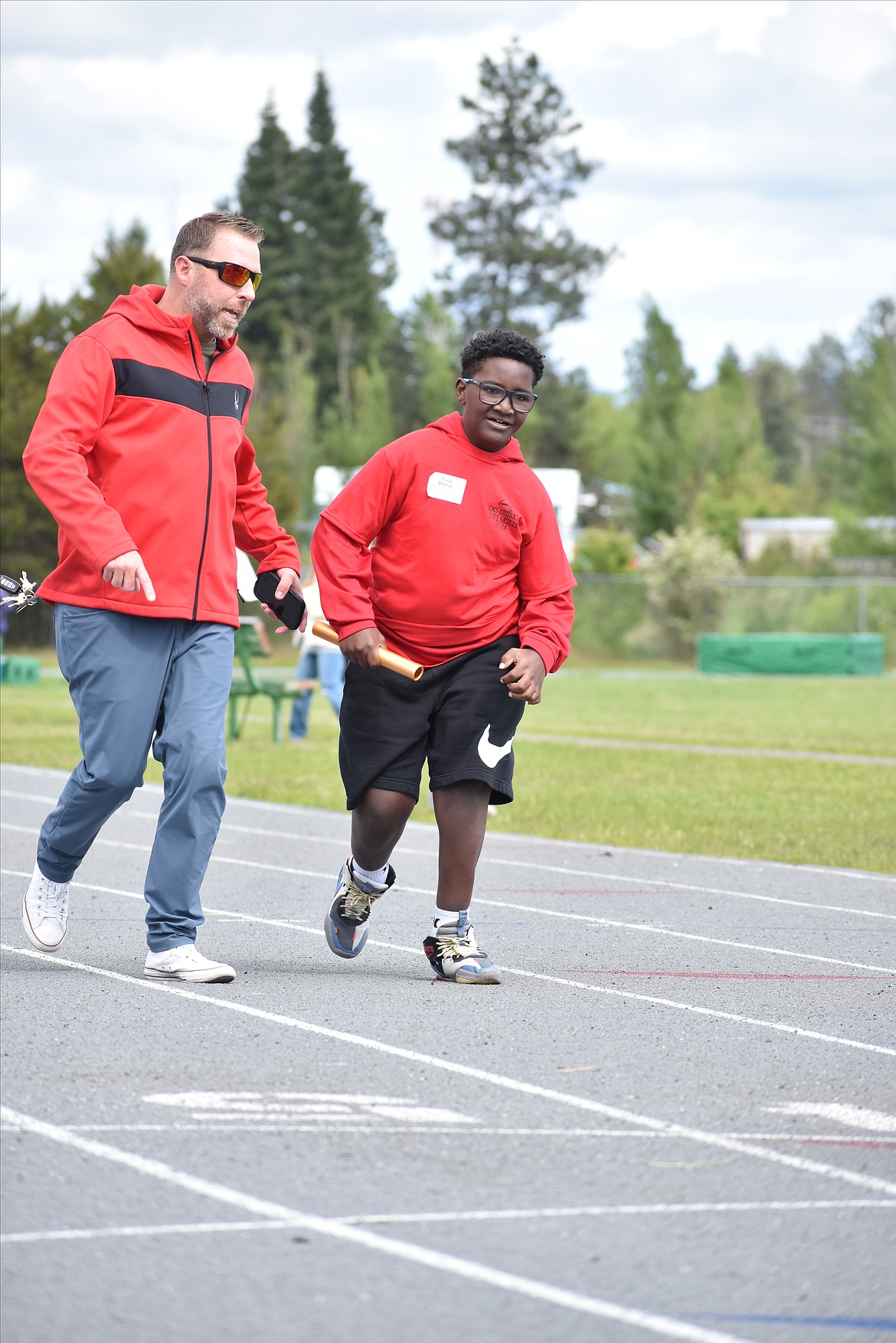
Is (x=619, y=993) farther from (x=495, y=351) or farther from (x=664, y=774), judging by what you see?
(x=664, y=774)

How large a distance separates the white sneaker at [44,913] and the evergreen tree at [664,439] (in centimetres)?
6651

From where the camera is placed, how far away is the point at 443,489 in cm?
592

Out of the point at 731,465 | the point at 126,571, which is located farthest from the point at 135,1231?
the point at 731,465

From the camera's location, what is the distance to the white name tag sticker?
5.91 metres

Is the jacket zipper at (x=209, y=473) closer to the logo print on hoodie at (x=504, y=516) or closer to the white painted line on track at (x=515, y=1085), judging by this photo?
the logo print on hoodie at (x=504, y=516)

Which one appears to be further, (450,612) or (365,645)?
(450,612)

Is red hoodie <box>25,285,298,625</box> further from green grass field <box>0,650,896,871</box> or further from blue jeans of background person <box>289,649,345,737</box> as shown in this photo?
blue jeans of background person <box>289,649,345,737</box>

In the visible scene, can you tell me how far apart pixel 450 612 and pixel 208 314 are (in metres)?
1.20

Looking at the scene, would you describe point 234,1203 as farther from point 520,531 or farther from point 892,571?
point 892,571

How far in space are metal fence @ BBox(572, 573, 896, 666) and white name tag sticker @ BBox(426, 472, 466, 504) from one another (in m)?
41.0

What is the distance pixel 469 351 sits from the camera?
6074mm

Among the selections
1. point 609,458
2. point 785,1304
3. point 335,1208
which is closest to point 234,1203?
point 335,1208

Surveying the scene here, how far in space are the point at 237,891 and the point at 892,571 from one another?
5055 centimetres

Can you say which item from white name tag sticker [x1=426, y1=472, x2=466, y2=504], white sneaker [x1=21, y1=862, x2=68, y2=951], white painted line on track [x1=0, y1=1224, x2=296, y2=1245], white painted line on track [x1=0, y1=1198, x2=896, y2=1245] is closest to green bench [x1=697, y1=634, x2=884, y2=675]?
white name tag sticker [x1=426, y1=472, x2=466, y2=504]
